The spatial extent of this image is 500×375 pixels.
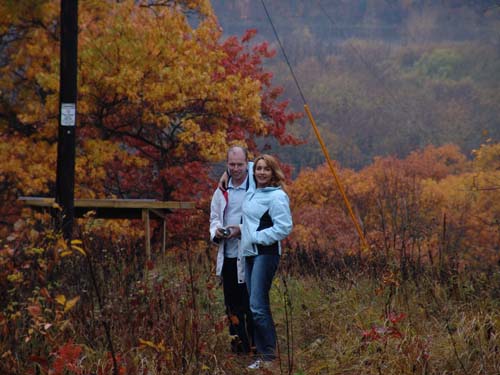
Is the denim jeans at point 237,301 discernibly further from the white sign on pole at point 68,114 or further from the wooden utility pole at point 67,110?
the white sign on pole at point 68,114

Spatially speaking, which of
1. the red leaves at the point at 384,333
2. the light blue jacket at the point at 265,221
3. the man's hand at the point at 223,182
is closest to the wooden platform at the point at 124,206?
the man's hand at the point at 223,182

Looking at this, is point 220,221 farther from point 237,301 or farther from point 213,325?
point 213,325

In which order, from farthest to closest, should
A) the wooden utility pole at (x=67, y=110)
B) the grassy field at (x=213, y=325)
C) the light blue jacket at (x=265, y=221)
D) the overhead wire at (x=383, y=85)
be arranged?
the overhead wire at (x=383, y=85)
the wooden utility pole at (x=67, y=110)
the light blue jacket at (x=265, y=221)
the grassy field at (x=213, y=325)

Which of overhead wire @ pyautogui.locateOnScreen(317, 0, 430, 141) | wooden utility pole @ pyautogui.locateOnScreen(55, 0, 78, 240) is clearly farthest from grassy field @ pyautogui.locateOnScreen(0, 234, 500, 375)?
overhead wire @ pyautogui.locateOnScreen(317, 0, 430, 141)

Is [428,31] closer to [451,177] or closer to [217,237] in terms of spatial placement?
[451,177]

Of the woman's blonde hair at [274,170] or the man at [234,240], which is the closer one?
the woman's blonde hair at [274,170]

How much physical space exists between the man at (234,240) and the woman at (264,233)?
0.64 feet

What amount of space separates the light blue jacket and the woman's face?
0.22 feet

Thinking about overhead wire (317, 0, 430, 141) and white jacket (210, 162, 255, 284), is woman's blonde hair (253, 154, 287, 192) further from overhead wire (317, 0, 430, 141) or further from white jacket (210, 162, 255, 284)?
overhead wire (317, 0, 430, 141)

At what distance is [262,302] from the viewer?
5820 millimetres

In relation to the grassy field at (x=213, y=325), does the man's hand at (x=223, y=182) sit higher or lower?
higher

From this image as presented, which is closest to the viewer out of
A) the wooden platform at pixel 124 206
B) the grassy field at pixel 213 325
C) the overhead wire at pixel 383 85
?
the grassy field at pixel 213 325

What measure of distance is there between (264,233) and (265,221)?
13 cm

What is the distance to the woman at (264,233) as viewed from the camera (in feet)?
18.7
